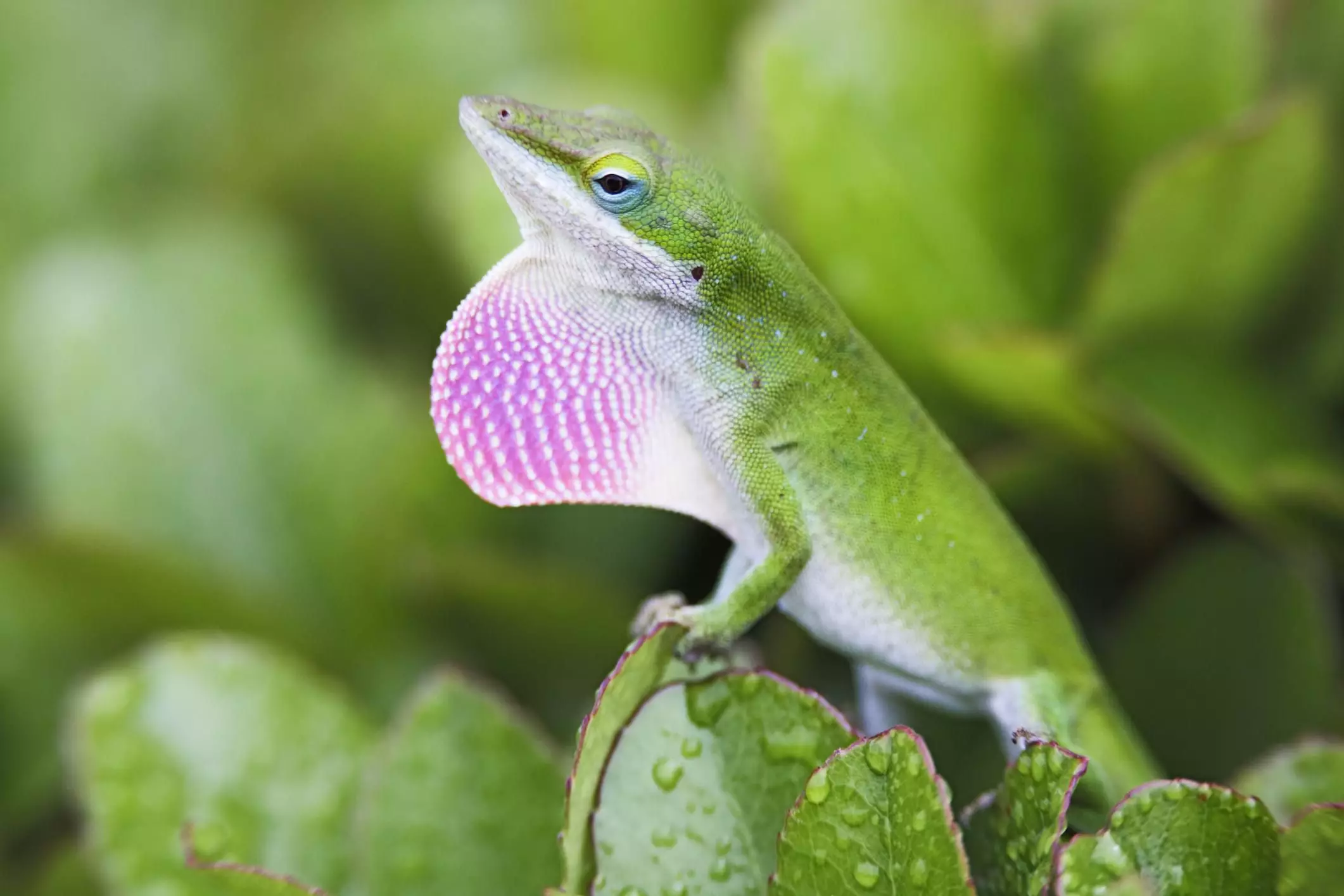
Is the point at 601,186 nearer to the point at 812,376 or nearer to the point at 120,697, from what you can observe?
the point at 812,376

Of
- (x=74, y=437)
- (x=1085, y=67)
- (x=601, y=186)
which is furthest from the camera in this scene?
(x=74, y=437)

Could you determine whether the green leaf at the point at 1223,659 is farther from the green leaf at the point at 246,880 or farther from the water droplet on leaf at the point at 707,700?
the green leaf at the point at 246,880

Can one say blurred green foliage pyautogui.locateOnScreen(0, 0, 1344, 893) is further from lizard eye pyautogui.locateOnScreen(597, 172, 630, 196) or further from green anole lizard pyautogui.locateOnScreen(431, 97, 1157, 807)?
lizard eye pyautogui.locateOnScreen(597, 172, 630, 196)

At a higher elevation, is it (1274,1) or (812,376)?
(1274,1)

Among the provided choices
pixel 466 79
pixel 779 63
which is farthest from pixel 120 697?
pixel 466 79

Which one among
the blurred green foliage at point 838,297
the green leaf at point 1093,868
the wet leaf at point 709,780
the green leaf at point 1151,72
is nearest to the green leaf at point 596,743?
the wet leaf at point 709,780

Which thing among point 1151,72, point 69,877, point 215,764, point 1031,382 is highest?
point 1151,72

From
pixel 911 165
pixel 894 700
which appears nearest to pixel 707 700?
pixel 894 700

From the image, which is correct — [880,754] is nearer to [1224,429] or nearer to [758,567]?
[758,567]
